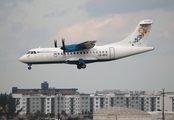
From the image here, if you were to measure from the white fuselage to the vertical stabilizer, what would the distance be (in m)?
2.95

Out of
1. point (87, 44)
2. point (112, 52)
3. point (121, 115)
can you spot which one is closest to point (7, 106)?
point (121, 115)

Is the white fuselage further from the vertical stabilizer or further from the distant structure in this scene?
the distant structure

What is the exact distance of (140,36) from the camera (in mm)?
96938

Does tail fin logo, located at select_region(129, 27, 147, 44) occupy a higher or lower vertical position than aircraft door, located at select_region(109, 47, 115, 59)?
higher

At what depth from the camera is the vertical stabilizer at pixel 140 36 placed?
9631 centimetres

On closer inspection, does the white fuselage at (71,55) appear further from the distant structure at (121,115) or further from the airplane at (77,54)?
the distant structure at (121,115)

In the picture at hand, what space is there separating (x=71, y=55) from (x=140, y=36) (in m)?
11.5

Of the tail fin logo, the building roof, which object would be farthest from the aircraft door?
the building roof

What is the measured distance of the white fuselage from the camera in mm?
92562

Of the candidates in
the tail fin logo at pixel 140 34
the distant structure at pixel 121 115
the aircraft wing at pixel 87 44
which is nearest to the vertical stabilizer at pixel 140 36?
the tail fin logo at pixel 140 34

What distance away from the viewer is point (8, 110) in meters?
152

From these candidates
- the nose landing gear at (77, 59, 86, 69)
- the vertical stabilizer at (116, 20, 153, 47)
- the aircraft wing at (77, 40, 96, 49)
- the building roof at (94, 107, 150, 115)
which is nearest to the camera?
the aircraft wing at (77, 40, 96, 49)

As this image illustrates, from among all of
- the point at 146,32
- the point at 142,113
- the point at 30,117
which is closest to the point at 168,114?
the point at 142,113

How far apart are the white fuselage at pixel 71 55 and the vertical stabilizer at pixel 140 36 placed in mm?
2952
